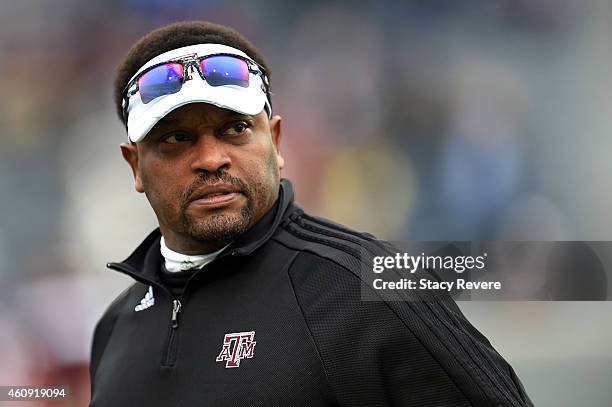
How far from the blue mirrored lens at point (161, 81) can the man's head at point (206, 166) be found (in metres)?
0.02

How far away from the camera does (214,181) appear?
129cm

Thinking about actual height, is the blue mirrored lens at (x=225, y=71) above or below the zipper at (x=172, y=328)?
above

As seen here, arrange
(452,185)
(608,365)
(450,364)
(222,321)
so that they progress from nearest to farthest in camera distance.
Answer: (450,364), (222,321), (608,365), (452,185)

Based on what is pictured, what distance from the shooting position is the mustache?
4.25 ft

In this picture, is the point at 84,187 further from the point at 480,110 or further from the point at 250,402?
the point at 250,402

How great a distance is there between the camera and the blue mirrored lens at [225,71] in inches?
52.0

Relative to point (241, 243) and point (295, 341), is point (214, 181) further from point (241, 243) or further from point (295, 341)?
point (295, 341)

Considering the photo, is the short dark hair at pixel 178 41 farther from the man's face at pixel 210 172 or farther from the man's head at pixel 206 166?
the man's face at pixel 210 172

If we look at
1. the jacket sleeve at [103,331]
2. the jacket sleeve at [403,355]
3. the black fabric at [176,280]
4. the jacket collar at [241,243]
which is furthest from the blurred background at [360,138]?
the jacket sleeve at [403,355]

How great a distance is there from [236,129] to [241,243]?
8.3 inches

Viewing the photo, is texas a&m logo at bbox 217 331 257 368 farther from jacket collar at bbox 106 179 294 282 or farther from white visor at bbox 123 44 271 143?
white visor at bbox 123 44 271 143

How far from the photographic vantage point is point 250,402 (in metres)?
1.15

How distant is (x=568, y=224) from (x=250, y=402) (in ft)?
6.54

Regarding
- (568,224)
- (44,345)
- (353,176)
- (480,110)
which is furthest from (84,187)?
(568,224)
